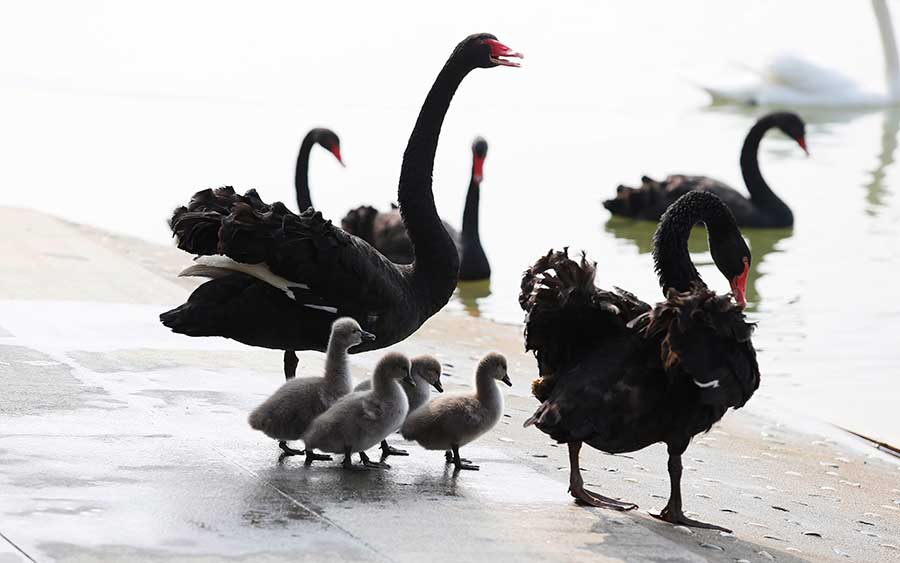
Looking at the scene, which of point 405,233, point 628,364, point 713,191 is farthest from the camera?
point 713,191

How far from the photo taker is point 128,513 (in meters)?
3.86

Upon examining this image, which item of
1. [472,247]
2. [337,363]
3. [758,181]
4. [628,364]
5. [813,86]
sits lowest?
[337,363]

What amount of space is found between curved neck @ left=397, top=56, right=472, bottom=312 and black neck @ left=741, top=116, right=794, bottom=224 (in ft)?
26.1

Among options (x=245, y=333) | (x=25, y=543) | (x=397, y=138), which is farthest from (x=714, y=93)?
(x=25, y=543)

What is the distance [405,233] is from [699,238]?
3663 millimetres

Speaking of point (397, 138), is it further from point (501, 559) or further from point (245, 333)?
point (501, 559)

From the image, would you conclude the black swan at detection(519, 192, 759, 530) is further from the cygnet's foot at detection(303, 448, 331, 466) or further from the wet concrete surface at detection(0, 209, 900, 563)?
the cygnet's foot at detection(303, 448, 331, 466)

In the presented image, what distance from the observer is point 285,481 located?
169 inches

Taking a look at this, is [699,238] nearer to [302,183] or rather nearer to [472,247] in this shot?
[472,247]

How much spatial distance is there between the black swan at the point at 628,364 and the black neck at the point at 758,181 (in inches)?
352

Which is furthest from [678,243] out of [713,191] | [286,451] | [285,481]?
[713,191]

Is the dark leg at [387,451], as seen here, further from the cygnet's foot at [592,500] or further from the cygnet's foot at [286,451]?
the cygnet's foot at [592,500]

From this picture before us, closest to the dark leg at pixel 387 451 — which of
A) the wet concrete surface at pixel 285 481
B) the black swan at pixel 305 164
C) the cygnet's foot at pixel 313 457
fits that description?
the wet concrete surface at pixel 285 481

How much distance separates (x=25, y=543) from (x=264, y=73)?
24.1m
